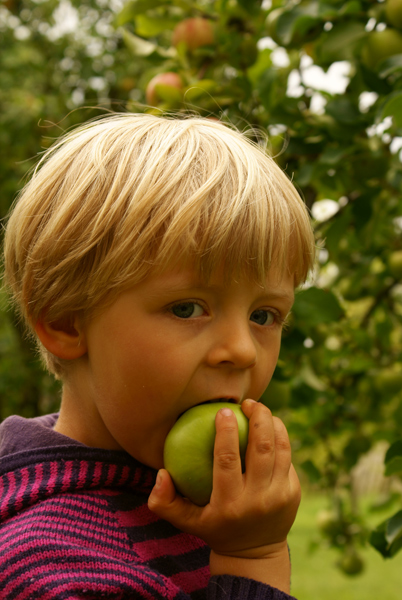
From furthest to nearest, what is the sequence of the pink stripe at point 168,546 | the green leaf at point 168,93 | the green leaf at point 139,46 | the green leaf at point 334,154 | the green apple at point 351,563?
the green apple at point 351,563 → the green leaf at point 139,46 → the green leaf at point 168,93 → the green leaf at point 334,154 → the pink stripe at point 168,546

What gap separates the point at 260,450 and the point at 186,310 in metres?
0.19

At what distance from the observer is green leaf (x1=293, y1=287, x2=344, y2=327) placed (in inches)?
46.4

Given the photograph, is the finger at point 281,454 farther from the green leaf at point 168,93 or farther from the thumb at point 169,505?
the green leaf at point 168,93

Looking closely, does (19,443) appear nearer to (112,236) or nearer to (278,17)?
(112,236)

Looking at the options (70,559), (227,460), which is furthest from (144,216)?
(70,559)

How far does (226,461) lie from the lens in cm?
73

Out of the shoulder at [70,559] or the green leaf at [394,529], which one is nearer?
the shoulder at [70,559]

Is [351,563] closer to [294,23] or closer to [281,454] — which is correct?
[281,454]

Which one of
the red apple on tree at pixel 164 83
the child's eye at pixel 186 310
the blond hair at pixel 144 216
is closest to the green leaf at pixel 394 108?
the blond hair at pixel 144 216

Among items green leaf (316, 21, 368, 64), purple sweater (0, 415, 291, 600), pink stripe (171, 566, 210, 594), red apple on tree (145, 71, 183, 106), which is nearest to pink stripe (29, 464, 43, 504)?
purple sweater (0, 415, 291, 600)

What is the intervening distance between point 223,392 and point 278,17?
2.69 feet

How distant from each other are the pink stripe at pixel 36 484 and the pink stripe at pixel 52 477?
13mm

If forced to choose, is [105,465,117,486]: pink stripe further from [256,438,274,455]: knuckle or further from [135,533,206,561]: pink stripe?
[256,438,274,455]: knuckle

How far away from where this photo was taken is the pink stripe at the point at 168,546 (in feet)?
2.65
